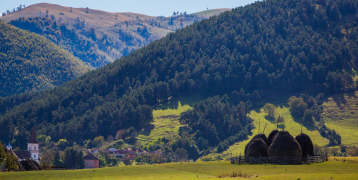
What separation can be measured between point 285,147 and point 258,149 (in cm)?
636

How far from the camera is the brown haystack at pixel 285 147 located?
85.9 m

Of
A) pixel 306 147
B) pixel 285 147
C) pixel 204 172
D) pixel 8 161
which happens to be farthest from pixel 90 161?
pixel 285 147

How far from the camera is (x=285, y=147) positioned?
86125 mm

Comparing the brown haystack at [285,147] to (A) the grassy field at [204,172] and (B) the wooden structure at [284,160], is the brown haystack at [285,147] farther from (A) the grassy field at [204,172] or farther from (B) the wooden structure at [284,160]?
(A) the grassy field at [204,172]

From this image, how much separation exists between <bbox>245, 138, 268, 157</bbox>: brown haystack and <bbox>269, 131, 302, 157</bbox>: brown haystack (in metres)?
2.30

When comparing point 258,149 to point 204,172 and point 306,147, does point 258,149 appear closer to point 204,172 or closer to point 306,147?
point 306,147

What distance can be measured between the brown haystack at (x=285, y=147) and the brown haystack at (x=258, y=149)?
2.30m

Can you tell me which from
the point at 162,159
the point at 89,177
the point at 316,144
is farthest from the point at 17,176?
the point at 316,144

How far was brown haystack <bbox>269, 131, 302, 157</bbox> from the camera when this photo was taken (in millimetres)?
85875

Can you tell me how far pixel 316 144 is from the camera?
185000 millimetres

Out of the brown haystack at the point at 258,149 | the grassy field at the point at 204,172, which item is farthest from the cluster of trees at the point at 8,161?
the brown haystack at the point at 258,149

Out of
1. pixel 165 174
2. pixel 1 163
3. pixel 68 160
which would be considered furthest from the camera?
pixel 68 160

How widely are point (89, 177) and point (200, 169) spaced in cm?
2068

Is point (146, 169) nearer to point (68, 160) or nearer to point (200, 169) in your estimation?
point (200, 169)
